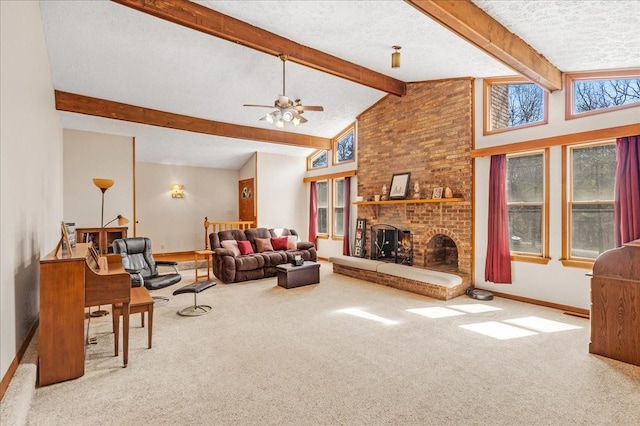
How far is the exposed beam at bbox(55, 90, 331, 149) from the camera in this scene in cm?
536

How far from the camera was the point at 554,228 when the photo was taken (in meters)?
4.57

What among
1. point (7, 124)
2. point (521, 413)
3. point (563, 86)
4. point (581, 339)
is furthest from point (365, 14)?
point (581, 339)

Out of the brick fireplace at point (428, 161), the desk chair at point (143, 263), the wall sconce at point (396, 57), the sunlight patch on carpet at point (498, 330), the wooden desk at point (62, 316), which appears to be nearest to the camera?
the wooden desk at point (62, 316)

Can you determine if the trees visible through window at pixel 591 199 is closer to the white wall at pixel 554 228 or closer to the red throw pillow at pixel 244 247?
the white wall at pixel 554 228

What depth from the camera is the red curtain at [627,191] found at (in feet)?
12.4

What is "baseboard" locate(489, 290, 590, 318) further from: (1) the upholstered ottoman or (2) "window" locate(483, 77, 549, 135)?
(1) the upholstered ottoman

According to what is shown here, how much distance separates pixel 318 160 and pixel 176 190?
398cm

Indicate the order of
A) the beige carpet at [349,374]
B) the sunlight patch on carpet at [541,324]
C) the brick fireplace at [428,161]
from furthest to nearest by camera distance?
the brick fireplace at [428,161], the sunlight patch on carpet at [541,324], the beige carpet at [349,374]

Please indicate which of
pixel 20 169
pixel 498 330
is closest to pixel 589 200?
pixel 498 330

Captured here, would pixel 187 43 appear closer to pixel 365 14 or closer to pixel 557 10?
pixel 365 14

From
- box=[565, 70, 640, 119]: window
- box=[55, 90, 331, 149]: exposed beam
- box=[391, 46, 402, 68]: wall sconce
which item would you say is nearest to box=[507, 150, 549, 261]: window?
box=[565, 70, 640, 119]: window

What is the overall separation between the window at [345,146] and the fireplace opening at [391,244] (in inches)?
81.4

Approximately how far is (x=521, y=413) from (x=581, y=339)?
186 cm

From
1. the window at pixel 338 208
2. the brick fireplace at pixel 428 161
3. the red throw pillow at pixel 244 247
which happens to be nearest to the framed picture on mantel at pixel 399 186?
the brick fireplace at pixel 428 161
